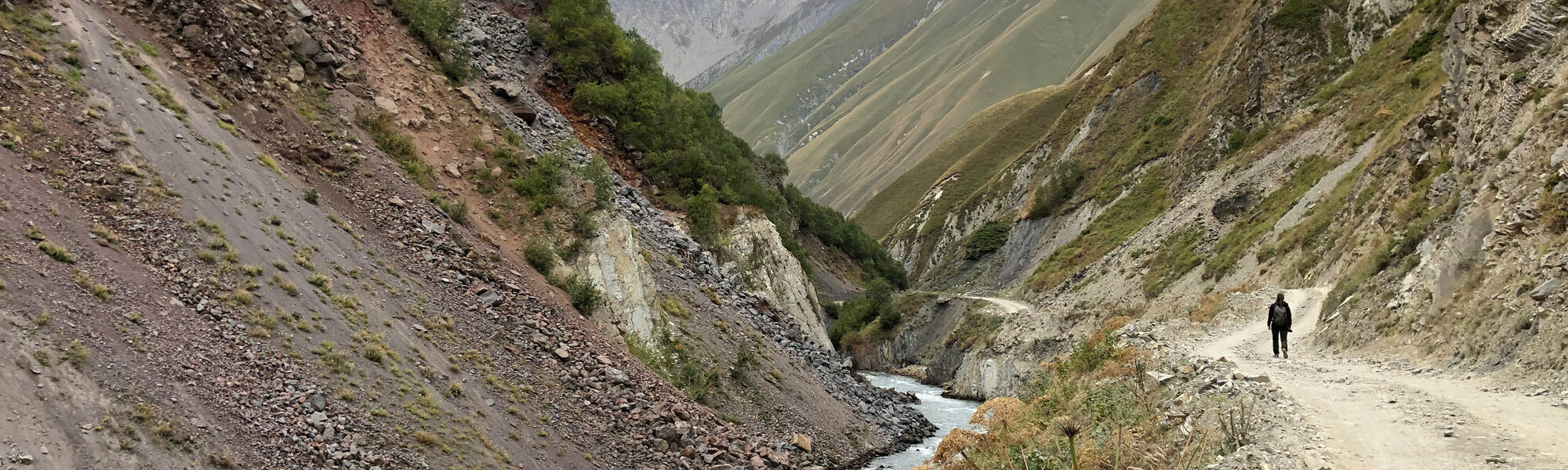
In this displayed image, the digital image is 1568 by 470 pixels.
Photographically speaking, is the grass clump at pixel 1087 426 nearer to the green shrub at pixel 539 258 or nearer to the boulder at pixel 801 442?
the boulder at pixel 801 442

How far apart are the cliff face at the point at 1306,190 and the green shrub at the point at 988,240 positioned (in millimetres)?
405

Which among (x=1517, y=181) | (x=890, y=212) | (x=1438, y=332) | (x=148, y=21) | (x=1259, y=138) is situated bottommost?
(x=890, y=212)

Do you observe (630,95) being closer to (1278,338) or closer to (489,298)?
(489,298)

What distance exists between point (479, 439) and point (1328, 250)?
2983cm

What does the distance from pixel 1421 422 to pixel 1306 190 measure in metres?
38.6

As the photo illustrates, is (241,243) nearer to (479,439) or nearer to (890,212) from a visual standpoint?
(479,439)

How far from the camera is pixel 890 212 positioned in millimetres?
196625

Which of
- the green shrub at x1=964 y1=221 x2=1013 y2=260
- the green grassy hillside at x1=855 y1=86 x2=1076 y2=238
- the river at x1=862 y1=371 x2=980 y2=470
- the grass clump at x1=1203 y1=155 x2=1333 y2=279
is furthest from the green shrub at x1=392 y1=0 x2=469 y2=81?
the green grassy hillside at x1=855 y1=86 x2=1076 y2=238

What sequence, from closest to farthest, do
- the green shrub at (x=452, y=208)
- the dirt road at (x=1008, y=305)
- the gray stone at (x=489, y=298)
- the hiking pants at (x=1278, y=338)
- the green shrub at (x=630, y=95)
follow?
the hiking pants at (x=1278, y=338)
the gray stone at (x=489, y=298)
the green shrub at (x=452, y=208)
the green shrub at (x=630, y=95)
the dirt road at (x=1008, y=305)

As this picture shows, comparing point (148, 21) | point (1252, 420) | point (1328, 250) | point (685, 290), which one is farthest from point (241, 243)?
point (1328, 250)

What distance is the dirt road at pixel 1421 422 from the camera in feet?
30.6

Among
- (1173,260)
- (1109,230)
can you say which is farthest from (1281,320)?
(1109,230)

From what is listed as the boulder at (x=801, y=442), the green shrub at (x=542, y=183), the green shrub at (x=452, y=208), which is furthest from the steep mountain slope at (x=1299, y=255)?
the green shrub at (x=452, y=208)

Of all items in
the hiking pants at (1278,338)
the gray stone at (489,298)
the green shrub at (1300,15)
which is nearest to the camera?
the hiking pants at (1278,338)
